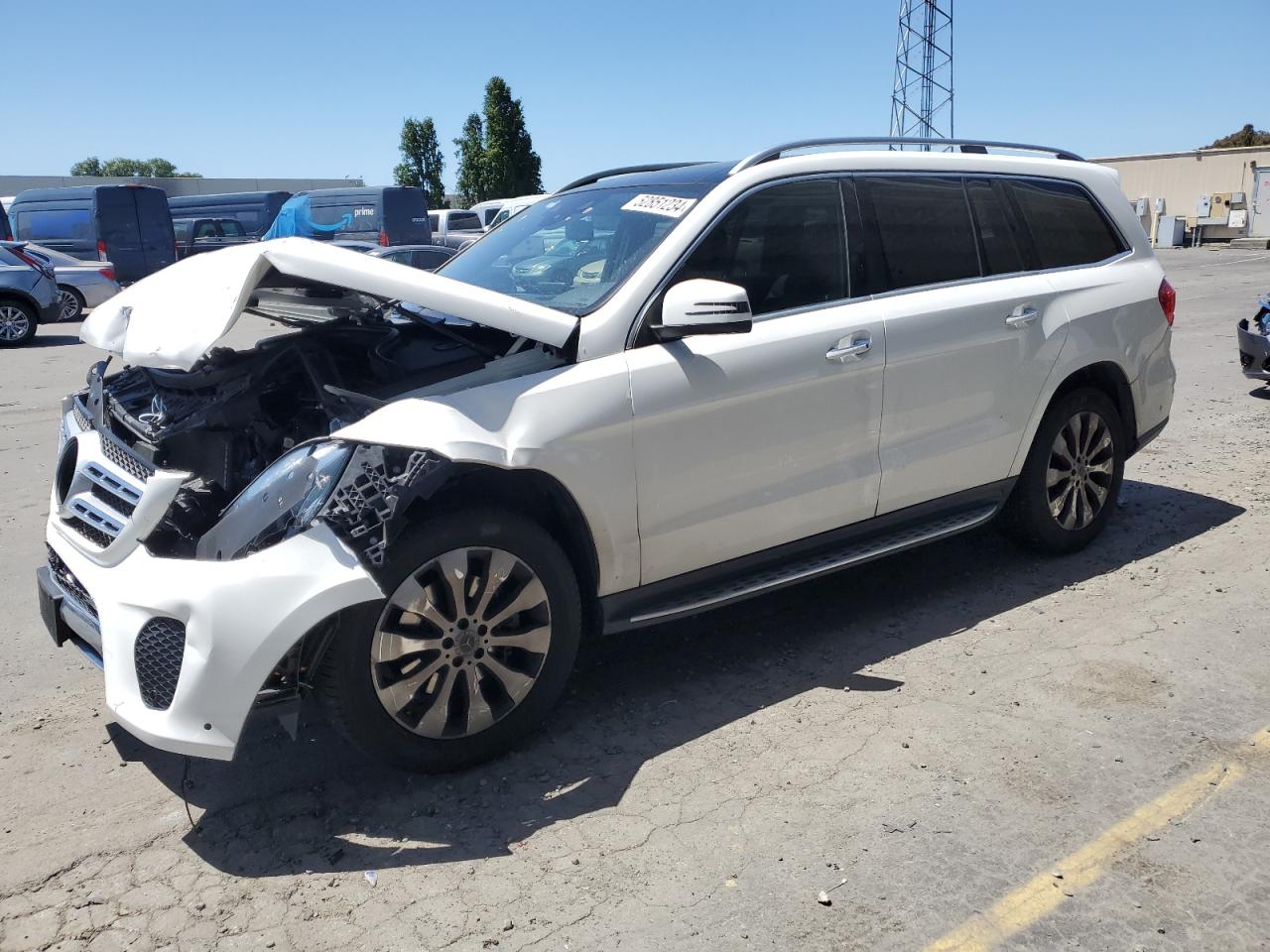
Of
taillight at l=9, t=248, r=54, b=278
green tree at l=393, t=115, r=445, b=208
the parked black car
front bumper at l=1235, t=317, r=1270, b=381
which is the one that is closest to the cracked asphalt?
front bumper at l=1235, t=317, r=1270, b=381

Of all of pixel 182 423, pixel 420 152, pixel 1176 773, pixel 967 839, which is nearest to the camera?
pixel 967 839

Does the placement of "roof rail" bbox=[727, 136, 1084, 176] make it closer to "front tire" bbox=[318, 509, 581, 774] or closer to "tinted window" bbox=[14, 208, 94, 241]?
"front tire" bbox=[318, 509, 581, 774]

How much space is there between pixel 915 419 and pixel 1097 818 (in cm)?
175

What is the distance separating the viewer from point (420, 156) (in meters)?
66.4

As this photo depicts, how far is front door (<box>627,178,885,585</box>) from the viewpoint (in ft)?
12.0

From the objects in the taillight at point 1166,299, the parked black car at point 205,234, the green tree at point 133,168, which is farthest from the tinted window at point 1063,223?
the green tree at point 133,168

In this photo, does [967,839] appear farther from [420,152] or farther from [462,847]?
[420,152]

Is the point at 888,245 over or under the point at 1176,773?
over

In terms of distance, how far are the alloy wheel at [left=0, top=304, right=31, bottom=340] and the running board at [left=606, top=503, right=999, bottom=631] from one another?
15314mm

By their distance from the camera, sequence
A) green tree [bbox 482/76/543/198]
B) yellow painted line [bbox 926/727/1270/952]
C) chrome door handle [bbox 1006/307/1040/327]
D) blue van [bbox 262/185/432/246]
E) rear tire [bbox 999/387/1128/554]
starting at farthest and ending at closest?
1. green tree [bbox 482/76/543/198]
2. blue van [bbox 262/185/432/246]
3. rear tire [bbox 999/387/1128/554]
4. chrome door handle [bbox 1006/307/1040/327]
5. yellow painted line [bbox 926/727/1270/952]

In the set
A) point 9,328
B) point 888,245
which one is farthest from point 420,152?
point 888,245

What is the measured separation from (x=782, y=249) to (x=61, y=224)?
2250cm

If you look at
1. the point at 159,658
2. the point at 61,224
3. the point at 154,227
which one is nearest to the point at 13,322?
the point at 154,227

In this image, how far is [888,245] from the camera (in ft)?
14.5
